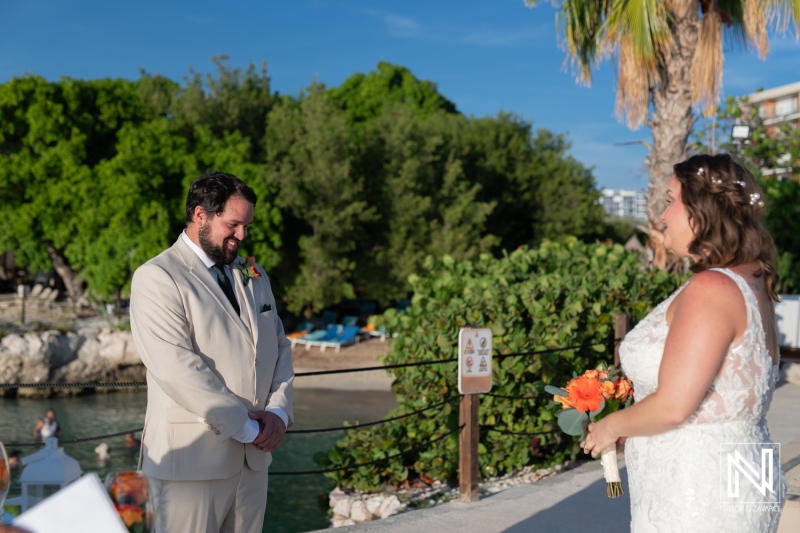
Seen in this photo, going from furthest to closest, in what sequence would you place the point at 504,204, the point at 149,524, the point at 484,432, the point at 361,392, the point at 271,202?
the point at 504,204 < the point at 271,202 < the point at 361,392 < the point at 484,432 < the point at 149,524

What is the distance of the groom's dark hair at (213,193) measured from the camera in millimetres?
3219

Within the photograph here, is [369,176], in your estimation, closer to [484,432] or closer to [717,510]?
[484,432]

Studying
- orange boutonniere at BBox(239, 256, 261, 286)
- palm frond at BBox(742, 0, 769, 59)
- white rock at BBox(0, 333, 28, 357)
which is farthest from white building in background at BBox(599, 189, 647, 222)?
white rock at BBox(0, 333, 28, 357)

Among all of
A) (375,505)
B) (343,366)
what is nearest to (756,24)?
(375,505)

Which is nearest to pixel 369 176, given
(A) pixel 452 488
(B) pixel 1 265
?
(B) pixel 1 265

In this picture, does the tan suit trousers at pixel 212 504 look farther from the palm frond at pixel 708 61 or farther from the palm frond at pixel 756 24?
the palm frond at pixel 756 24

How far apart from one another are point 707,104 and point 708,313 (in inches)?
410

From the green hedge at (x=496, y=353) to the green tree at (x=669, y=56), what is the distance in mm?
3213

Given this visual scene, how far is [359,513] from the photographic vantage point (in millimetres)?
8305

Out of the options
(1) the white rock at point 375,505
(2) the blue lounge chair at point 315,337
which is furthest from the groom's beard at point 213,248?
(2) the blue lounge chair at point 315,337

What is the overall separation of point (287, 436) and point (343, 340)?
41.1ft

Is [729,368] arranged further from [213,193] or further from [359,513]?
[359,513]

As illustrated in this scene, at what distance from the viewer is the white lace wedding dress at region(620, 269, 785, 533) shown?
2.39 meters

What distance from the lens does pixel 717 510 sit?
2.45m
